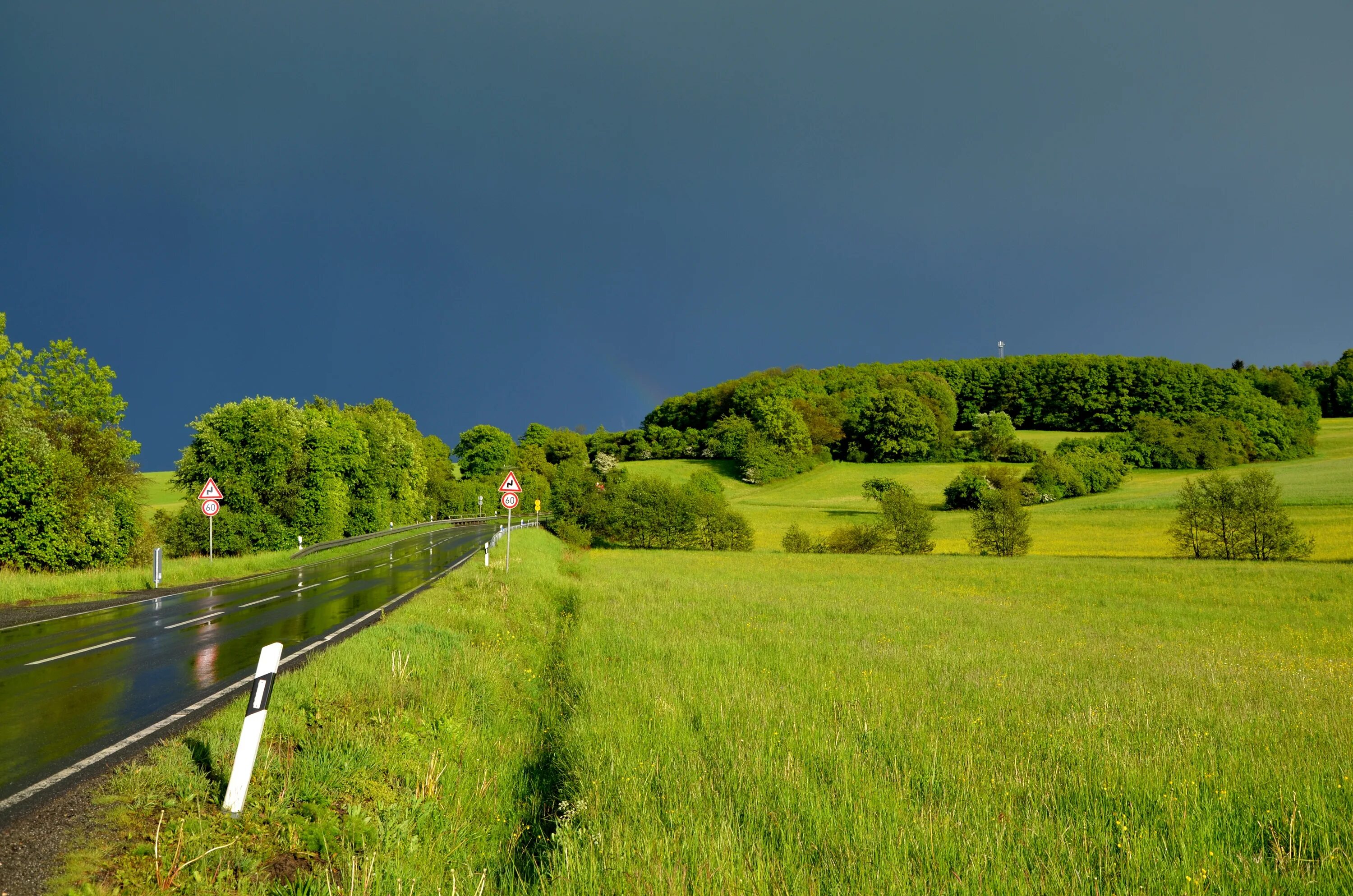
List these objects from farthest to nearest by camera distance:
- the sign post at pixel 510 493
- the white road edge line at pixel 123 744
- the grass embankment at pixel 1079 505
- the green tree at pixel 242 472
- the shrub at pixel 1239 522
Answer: the grass embankment at pixel 1079 505, the green tree at pixel 242 472, the shrub at pixel 1239 522, the sign post at pixel 510 493, the white road edge line at pixel 123 744

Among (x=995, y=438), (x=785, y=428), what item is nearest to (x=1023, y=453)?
(x=995, y=438)

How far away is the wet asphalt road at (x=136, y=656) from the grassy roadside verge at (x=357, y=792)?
1115mm

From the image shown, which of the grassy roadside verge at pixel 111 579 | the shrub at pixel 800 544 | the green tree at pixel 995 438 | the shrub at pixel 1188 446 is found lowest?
the shrub at pixel 800 544

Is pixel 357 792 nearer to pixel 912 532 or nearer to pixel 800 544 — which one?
pixel 800 544

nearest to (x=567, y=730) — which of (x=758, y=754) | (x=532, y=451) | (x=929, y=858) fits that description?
(x=758, y=754)

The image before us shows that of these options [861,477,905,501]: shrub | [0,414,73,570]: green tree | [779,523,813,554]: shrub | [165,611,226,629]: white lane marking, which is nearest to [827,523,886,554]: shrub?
[779,523,813,554]: shrub

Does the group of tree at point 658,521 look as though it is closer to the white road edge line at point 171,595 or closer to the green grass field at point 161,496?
the white road edge line at point 171,595

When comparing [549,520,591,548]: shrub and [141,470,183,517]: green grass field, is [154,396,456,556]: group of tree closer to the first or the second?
[549,520,591,548]: shrub

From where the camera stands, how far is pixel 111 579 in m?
18.3

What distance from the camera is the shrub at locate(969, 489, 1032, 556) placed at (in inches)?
1390

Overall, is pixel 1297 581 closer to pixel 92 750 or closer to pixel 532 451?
pixel 92 750

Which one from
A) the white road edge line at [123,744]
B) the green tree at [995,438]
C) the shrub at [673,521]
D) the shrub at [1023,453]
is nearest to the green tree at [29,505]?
the white road edge line at [123,744]

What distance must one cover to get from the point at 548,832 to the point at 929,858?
9.10 ft

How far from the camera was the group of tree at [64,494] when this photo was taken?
20062 mm
